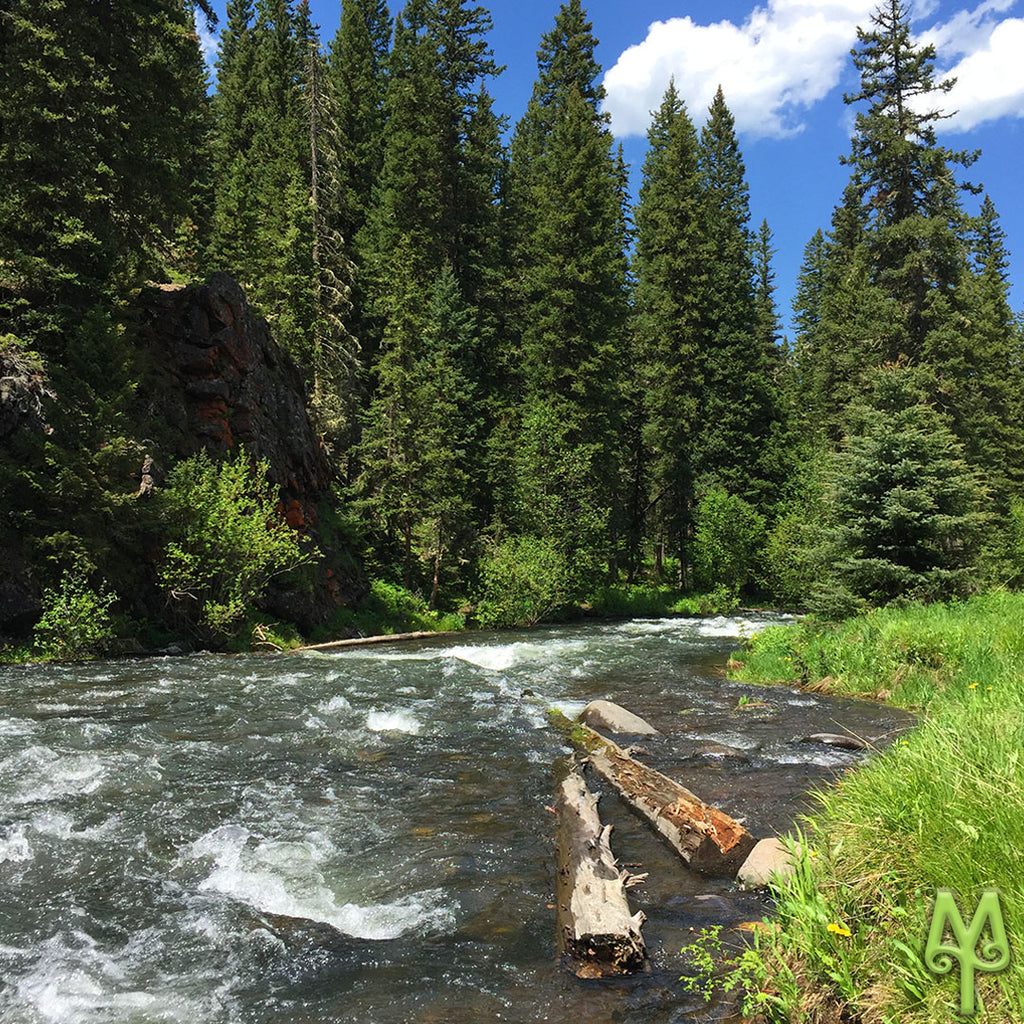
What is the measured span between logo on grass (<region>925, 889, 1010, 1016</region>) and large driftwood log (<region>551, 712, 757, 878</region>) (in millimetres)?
2777

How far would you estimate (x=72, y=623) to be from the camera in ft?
46.9

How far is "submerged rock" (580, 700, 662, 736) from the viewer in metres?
9.84

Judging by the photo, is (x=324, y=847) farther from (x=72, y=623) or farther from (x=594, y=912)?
(x=72, y=623)

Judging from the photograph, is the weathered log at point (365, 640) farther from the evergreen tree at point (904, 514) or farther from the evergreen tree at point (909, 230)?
the evergreen tree at point (909, 230)

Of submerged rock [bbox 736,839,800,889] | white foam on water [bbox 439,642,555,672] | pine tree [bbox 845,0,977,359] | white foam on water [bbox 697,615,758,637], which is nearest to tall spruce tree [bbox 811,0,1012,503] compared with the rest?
pine tree [bbox 845,0,977,359]

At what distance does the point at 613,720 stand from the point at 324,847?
510 centimetres

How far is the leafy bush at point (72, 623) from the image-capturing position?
1416cm

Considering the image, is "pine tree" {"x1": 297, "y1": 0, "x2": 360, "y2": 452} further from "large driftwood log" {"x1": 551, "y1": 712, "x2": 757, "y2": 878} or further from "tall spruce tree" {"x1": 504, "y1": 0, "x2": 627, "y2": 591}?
"large driftwood log" {"x1": 551, "y1": 712, "x2": 757, "y2": 878}

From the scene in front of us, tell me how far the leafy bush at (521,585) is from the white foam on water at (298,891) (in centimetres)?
2249

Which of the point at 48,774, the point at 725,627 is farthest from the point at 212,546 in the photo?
the point at 725,627

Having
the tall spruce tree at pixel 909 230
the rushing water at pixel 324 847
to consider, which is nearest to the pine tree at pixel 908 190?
the tall spruce tree at pixel 909 230

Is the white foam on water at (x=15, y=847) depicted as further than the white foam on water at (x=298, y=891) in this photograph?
Yes

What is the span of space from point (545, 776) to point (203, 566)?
12634mm

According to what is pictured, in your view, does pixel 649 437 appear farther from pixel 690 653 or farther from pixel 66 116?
pixel 66 116
